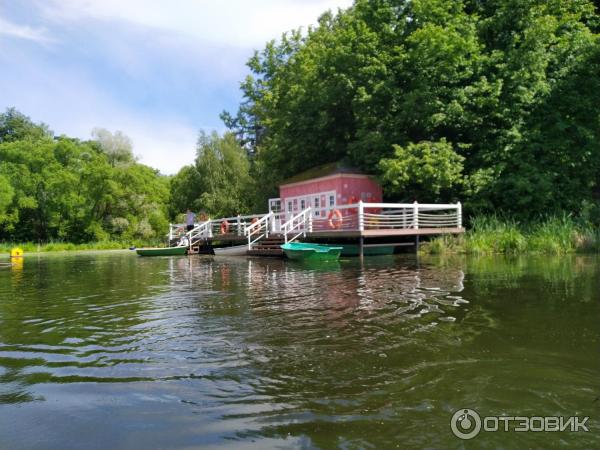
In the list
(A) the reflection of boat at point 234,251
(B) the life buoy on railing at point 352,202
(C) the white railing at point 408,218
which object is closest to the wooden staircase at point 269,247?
(A) the reflection of boat at point 234,251

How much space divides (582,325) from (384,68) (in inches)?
750

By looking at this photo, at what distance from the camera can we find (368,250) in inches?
829

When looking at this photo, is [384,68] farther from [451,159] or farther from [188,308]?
[188,308]

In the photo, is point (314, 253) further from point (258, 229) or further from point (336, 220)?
point (258, 229)

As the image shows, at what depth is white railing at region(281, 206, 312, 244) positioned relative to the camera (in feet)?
72.0

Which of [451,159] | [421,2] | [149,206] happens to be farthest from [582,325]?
[149,206]

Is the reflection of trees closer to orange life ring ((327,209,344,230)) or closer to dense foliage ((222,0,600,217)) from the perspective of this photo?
orange life ring ((327,209,344,230))

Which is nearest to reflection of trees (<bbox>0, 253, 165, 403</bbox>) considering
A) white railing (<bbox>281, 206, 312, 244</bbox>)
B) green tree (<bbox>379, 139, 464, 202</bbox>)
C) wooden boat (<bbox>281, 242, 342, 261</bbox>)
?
wooden boat (<bbox>281, 242, 342, 261</bbox>)

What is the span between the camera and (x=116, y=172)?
44562mm

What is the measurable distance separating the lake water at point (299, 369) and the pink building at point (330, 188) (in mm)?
15596

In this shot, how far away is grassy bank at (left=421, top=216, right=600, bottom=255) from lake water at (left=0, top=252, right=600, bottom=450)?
1021 centimetres

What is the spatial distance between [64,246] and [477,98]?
34.7 metres

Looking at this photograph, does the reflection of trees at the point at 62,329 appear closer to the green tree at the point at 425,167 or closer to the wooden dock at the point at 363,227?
the wooden dock at the point at 363,227

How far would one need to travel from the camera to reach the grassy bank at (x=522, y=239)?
1814cm
